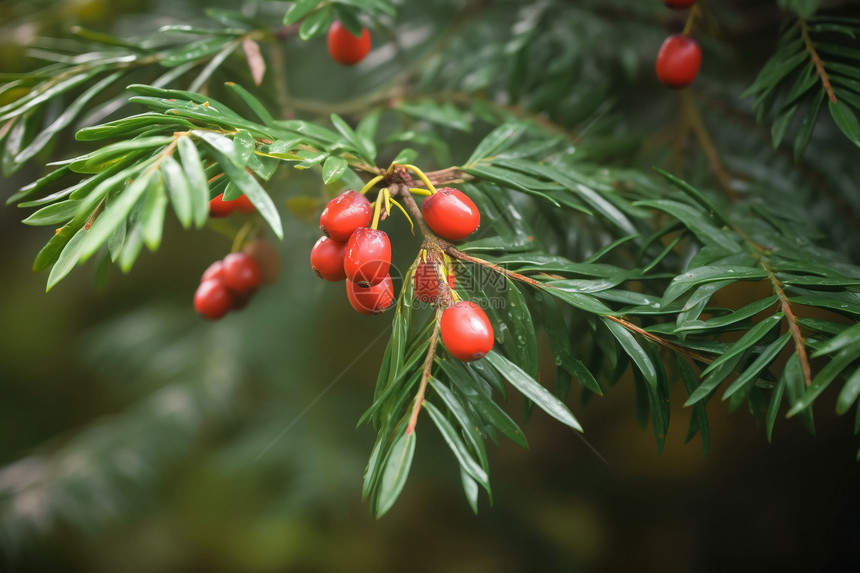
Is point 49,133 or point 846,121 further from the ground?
point 49,133

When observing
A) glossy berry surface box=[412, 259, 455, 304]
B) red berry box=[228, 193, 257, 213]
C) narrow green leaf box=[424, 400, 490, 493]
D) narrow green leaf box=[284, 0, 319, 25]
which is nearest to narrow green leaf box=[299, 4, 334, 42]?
narrow green leaf box=[284, 0, 319, 25]

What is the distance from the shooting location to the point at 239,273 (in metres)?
0.59

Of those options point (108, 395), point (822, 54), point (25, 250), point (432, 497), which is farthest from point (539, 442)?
point (25, 250)

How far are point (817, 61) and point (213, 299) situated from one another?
65 centimetres

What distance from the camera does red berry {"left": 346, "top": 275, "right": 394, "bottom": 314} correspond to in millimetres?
391

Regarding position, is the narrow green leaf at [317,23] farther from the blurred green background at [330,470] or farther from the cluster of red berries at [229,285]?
the blurred green background at [330,470]

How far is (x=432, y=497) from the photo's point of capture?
1.18 m

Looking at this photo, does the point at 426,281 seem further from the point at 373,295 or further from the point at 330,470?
the point at 330,470

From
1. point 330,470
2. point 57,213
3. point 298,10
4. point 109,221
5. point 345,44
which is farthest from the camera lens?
point 330,470

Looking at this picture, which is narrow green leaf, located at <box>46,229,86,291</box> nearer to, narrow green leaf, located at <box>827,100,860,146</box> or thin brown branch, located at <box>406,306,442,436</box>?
thin brown branch, located at <box>406,306,442,436</box>

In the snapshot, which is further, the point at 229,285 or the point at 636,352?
the point at 229,285

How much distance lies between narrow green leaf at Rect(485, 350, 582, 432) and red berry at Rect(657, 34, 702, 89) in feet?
1.29

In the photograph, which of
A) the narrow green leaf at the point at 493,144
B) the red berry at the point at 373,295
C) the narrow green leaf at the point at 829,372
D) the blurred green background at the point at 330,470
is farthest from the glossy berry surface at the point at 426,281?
the blurred green background at the point at 330,470

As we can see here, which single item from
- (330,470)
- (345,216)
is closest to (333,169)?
(345,216)
